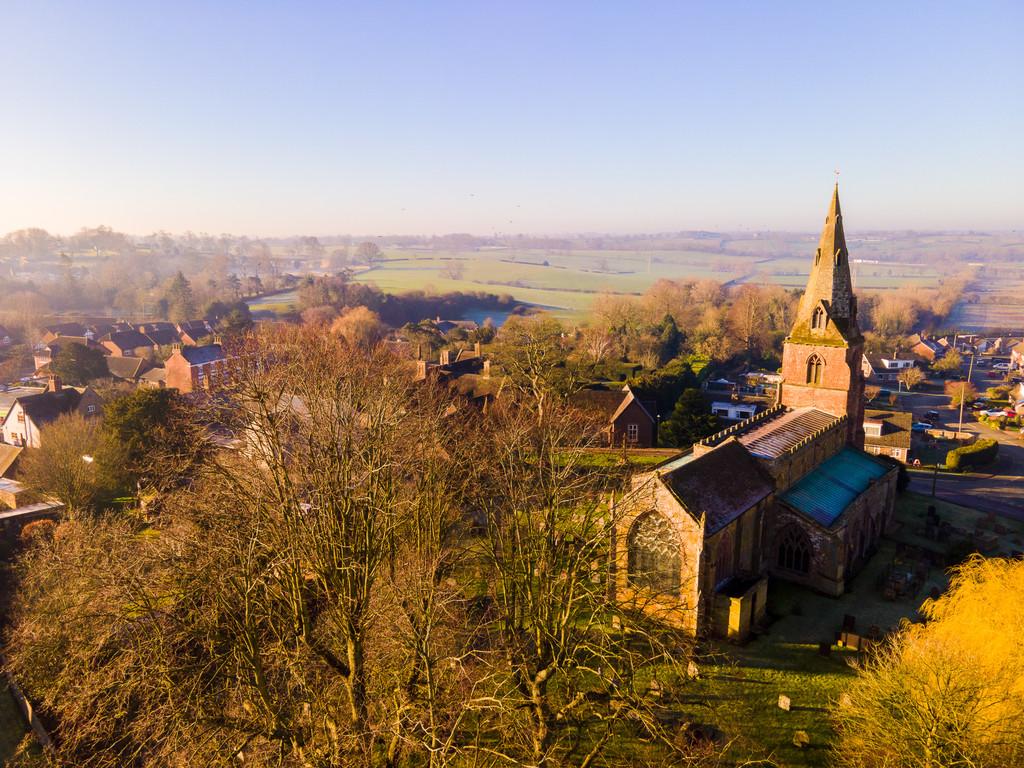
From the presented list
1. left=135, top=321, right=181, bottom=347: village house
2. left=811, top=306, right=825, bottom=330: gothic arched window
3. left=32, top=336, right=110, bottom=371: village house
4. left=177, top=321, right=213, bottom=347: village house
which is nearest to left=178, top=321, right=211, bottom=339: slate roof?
left=177, top=321, right=213, bottom=347: village house

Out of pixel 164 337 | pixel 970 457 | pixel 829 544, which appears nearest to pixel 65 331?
pixel 164 337

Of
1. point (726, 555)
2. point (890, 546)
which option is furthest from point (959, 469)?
point (726, 555)

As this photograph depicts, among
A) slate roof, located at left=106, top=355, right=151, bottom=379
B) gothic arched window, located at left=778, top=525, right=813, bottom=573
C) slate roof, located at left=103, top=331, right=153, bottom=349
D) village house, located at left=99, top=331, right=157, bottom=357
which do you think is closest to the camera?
gothic arched window, located at left=778, top=525, right=813, bottom=573

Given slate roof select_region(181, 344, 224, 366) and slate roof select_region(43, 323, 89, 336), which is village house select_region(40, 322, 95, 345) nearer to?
slate roof select_region(43, 323, 89, 336)

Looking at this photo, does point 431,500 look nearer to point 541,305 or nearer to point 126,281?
point 541,305

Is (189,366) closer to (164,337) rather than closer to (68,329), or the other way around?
(164,337)

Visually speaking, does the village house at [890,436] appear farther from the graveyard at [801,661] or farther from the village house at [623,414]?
the graveyard at [801,661]
